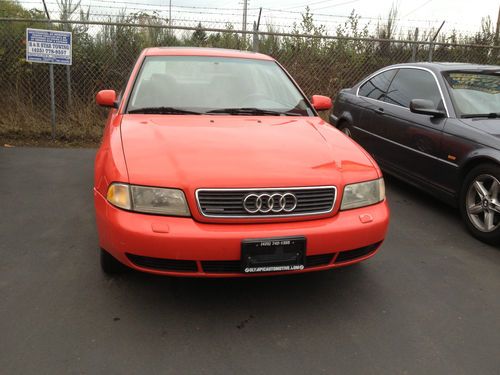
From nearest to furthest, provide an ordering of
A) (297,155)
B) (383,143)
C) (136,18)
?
1. (297,155)
2. (383,143)
3. (136,18)

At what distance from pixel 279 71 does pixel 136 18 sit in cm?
570

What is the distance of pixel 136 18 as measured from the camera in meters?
8.91

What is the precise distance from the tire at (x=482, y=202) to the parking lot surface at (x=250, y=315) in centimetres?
16

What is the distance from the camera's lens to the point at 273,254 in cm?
249

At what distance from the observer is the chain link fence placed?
793 cm

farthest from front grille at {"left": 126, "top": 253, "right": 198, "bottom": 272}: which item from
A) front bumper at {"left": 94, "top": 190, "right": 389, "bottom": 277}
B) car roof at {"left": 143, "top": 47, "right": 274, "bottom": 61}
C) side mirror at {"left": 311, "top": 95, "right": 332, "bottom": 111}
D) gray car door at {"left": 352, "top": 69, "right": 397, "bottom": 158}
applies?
gray car door at {"left": 352, "top": 69, "right": 397, "bottom": 158}

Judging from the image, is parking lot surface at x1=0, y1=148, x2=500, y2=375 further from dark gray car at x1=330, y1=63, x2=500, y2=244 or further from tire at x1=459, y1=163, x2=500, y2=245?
dark gray car at x1=330, y1=63, x2=500, y2=244

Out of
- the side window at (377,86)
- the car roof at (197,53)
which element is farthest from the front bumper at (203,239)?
the side window at (377,86)

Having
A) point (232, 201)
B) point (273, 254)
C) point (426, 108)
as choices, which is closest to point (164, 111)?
point (232, 201)

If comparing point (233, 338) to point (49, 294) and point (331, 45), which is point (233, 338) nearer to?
point (49, 294)

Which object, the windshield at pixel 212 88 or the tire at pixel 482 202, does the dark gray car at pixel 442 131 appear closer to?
the tire at pixel 482 202

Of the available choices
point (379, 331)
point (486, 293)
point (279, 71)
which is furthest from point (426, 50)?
point (379, 331)

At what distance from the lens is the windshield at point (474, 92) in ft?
15.0

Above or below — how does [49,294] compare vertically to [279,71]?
below
